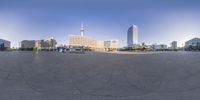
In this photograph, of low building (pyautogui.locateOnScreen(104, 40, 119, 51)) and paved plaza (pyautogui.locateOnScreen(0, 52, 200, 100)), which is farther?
low building (pyautogui.locateOnScreen(104, 40, 119, 51))

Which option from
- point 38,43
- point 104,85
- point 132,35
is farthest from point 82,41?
point 104,85

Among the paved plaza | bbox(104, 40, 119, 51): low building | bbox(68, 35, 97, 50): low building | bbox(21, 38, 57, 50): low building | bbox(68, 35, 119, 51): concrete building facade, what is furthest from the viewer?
bbox(21, 38, 57, 50): low building

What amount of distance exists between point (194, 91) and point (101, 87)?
2.41 metres

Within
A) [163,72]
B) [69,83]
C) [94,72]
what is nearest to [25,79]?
[69,83]

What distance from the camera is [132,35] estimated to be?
40.1 ft

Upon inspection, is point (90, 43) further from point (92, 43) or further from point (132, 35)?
point (132, 35)

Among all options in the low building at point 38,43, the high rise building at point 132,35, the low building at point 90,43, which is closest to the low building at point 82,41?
the low building at point 90,43

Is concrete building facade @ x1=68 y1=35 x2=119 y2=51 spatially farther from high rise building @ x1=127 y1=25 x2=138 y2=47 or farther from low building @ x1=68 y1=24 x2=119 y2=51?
high rise building @ x1=127 y1=25 x2=138 y2=47

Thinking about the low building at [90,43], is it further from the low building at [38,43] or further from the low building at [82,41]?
the low building at [38,43]

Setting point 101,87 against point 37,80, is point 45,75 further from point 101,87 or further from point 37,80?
point 101,87

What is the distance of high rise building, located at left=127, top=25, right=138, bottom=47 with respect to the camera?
12117 mm

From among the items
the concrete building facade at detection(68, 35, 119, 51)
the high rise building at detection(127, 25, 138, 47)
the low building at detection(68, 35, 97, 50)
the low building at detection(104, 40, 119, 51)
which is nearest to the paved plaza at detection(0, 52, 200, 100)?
the high rise building at detection(127, 25, 138, 47)

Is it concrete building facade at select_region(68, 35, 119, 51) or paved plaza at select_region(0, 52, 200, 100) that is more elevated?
concrete building facade at select_region(68, 35, 119, 51)

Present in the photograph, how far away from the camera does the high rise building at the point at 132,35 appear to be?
→ 12117 millimetres
